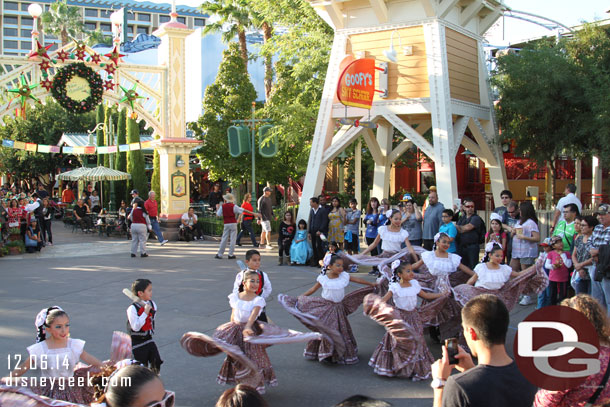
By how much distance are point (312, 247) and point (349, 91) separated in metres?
3.92

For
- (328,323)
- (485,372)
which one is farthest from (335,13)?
(485,372)

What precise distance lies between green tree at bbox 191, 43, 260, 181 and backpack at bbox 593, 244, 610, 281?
1746 cm

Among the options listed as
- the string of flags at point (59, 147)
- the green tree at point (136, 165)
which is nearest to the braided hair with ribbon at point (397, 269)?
the string of flags at point (59, 147)

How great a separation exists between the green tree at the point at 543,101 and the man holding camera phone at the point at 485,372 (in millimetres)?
13637

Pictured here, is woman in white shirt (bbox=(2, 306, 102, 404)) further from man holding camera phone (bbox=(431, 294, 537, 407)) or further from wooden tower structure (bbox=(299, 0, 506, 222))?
wooden tower structure (bbox=(299, 0, 506, 222))

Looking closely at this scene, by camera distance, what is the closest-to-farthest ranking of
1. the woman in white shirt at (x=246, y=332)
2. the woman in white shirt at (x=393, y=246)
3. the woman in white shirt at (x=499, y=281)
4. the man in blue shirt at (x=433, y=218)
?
the woman in white shirt at (x=246, y=332), the woman in white shirt at (x=499, y=281), the woman in white shirt at (x=393, y=246), the man in blue shirt at (x=433, y=218)

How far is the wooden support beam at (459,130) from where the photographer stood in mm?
15773

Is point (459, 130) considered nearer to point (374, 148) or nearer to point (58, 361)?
point (374, 148)

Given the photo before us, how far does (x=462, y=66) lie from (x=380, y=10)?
2746 millimetres

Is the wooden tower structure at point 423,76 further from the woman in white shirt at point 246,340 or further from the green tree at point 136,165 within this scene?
the green tree at point 136,165

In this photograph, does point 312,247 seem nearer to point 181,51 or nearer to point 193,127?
point 181,51

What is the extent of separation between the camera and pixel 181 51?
21.0 m

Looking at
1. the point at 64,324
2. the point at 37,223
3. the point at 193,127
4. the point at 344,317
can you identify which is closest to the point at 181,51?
the point at 193,127

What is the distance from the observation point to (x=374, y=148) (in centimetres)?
1952
